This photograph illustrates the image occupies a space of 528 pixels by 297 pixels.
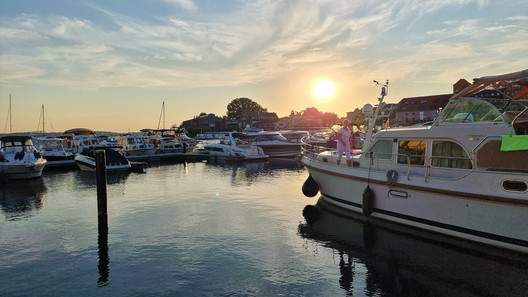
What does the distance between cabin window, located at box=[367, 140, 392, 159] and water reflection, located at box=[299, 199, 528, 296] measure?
2.49 m

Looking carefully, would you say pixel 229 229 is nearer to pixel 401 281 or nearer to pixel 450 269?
pixel 401 281

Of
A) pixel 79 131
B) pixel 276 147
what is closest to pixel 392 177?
pixel 276 147

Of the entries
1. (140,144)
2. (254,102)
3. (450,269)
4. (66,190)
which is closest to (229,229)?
(450,269)

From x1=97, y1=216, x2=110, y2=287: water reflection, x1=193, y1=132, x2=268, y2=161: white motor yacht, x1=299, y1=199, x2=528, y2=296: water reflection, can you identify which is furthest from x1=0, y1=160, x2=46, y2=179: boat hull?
x1=299, y1=199, x2=528, y2=296: water reflection

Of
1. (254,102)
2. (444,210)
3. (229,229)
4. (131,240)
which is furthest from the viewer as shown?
(254,102)

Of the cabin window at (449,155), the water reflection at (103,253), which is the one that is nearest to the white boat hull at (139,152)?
the water reflection at (103,253)

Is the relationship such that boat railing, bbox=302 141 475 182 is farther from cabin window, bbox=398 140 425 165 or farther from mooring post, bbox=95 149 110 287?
mooring post, bbox=95 149 110 287

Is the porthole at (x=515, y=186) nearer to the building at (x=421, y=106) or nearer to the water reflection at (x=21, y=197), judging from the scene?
the water reflection at (x=21, y=197)

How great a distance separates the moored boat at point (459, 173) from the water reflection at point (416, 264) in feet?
1.74

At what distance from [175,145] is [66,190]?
23212mm

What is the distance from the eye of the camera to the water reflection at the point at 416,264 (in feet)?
26.5

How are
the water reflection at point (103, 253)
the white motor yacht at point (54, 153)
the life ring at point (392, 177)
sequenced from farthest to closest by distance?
1. the white motor yacht at point (54, 153)
2. the life ring at point (392, 177)
3. the water reflection at point (103, 253)

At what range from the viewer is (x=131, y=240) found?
1188 cm

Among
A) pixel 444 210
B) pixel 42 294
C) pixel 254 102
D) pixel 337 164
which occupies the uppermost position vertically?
pixel 254 102
